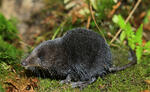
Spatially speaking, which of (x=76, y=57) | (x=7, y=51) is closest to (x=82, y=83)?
(x=76, y=57)

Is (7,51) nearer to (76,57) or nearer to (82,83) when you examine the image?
(76,57)

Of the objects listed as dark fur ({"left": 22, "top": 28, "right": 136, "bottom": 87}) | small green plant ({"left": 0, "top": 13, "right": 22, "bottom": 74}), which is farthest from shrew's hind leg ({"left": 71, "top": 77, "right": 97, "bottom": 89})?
small green plant ({"left": 0, "top": 13, "right": 22, "bottom": 74})

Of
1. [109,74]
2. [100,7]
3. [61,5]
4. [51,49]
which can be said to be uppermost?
[61,5]

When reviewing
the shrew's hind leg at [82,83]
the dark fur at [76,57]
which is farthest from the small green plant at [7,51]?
the shrew's hind leg at [82,83]

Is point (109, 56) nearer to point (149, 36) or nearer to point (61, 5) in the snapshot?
point (149, 36)

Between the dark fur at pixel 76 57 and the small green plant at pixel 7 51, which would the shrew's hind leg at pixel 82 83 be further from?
the small green plant at pixel 7 51

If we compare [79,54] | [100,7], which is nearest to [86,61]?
[79,54]

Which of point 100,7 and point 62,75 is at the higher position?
point 100,7

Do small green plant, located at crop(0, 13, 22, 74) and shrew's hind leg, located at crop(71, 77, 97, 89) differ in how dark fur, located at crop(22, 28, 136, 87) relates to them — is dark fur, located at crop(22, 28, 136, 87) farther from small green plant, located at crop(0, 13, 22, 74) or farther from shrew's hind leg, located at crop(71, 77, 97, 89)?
small green plant, located at crop(0, 13, 22, 74)

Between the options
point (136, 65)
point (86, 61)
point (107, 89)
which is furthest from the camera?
point (136, 65)
